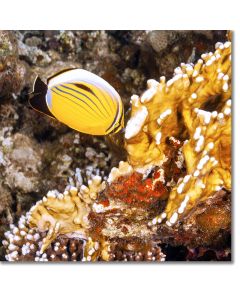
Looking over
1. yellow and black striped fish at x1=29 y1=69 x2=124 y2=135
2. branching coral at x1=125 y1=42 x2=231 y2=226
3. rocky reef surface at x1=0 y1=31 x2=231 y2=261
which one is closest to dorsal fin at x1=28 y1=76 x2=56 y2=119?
yellow and black striped fish at x1=29 y1=69 x2=124 y2=135

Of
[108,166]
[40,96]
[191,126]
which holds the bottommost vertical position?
[108,166]

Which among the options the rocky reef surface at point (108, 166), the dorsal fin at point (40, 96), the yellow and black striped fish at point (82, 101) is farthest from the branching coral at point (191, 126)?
the dorsal fin at point (40, 96)

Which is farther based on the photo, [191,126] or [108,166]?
[108,166]

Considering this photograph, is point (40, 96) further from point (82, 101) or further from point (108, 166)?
point (108, 166)

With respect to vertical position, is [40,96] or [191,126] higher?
[40,96]

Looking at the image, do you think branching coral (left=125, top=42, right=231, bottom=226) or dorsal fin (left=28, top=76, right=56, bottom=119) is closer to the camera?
branching coral (left=125, top=42, right=231, bottom=226)

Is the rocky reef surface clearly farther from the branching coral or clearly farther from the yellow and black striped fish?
the yellow and black striped fish

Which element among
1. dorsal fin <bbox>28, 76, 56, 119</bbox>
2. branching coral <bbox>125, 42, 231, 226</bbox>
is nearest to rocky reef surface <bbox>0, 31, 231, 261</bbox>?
branching coral <bbox>125, 42, 231, 226</bbox>

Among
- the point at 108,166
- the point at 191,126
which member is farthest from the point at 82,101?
the point at 191,126

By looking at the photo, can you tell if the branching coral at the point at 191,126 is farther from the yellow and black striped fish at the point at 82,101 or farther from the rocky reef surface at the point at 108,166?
the yellow and black striped fish at the point at 82,101
